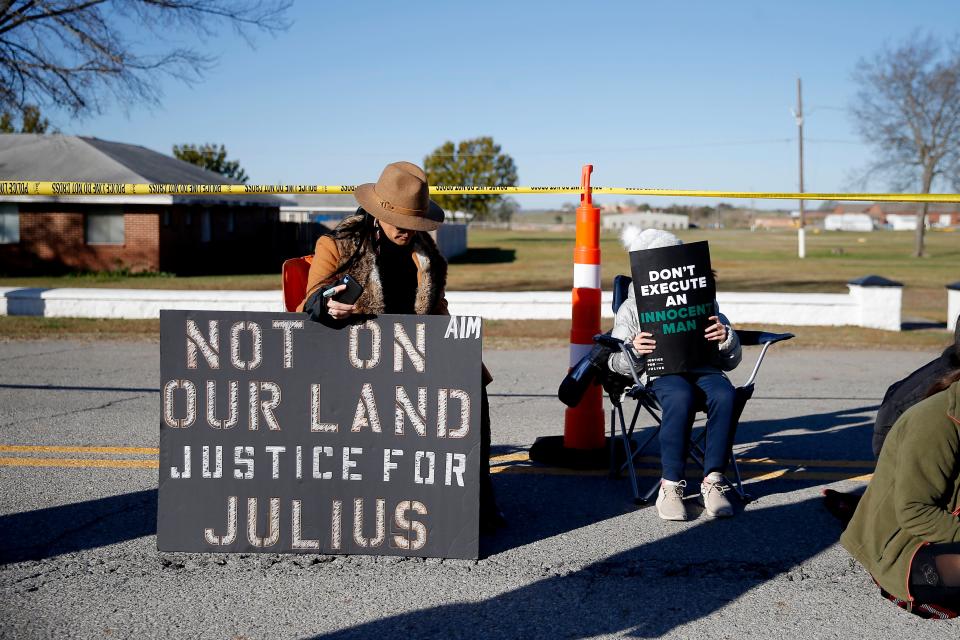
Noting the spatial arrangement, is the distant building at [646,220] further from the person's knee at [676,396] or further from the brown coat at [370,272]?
the brown coat at [370,272]

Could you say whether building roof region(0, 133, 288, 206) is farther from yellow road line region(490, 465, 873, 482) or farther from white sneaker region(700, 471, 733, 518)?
white sneaker region(700, 471, 733, 518)

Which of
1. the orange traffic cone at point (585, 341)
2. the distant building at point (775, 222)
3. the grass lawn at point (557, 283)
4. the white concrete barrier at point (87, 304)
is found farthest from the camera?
the distant building at point (775, 222)

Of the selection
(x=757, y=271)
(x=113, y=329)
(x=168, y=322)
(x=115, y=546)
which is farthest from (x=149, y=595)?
(x=757, y=271)

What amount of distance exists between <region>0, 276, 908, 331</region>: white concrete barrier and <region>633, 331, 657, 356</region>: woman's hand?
349 inches

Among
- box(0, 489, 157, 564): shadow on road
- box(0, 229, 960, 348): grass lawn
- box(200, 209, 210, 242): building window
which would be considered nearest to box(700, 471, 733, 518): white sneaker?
box(0, 489, 157, 564): shadow on road

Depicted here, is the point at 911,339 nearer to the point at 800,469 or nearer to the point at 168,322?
the point at 800,469

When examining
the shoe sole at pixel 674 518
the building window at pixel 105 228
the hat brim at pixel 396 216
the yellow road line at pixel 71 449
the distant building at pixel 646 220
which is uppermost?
the distant building at pixel 646 220

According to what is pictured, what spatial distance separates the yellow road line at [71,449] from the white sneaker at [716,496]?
11.1 feet

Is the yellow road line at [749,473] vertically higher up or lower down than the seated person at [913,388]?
lower down

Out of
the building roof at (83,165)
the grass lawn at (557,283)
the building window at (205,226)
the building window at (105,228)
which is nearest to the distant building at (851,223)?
the grass lawn at (557,283)

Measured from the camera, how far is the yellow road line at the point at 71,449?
5773 mm

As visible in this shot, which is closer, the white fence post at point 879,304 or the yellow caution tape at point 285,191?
the yellow caution tape at point 285,191

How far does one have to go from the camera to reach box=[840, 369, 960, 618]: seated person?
10.6 ft

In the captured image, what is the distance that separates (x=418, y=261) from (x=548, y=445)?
1868mm
